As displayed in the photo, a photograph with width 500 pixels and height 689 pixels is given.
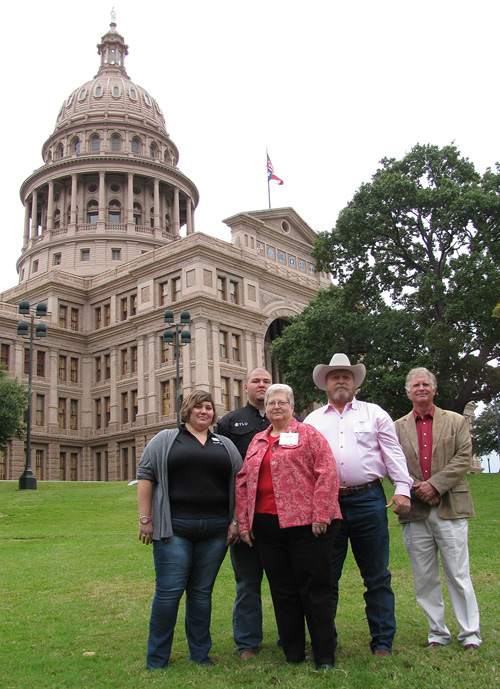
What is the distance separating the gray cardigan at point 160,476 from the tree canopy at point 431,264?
65.9 feet

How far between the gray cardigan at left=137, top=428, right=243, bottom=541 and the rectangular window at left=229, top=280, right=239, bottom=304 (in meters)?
40.7

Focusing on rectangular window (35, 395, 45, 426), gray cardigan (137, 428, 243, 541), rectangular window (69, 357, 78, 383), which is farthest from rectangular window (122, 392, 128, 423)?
gray cardigan (137, 428, 243, 541)

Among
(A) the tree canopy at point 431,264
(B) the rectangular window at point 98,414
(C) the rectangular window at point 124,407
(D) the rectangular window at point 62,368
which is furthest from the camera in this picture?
(B) the rectangular window at point 98,414

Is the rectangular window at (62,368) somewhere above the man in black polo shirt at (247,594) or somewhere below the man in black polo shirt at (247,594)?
above

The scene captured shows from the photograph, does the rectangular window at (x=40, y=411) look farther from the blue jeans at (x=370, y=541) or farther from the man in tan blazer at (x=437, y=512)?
the blue jeans at (x=370, y=541)

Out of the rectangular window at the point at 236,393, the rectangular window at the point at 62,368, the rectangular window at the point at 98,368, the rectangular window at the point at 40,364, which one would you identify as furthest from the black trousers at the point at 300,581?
the rectangular window at the point at 98,368

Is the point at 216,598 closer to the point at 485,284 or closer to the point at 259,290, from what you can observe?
the point at 485,284

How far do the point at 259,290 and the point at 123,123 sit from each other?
1187 inches

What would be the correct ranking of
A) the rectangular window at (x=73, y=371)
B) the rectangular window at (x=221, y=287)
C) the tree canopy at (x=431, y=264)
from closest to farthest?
1. the tree canopy at (x=431, y=264)
2. the rectangular window at (x=221, y=287)
3. the rectangular window at (x=73, y=371)

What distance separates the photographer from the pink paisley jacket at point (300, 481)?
223 inches

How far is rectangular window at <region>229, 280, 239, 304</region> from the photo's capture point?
46.9m

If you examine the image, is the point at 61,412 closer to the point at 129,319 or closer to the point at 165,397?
the point at 129,319

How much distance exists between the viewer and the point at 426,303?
26.4 m

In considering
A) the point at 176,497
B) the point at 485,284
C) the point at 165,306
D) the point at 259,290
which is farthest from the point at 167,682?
the point at 259,290
